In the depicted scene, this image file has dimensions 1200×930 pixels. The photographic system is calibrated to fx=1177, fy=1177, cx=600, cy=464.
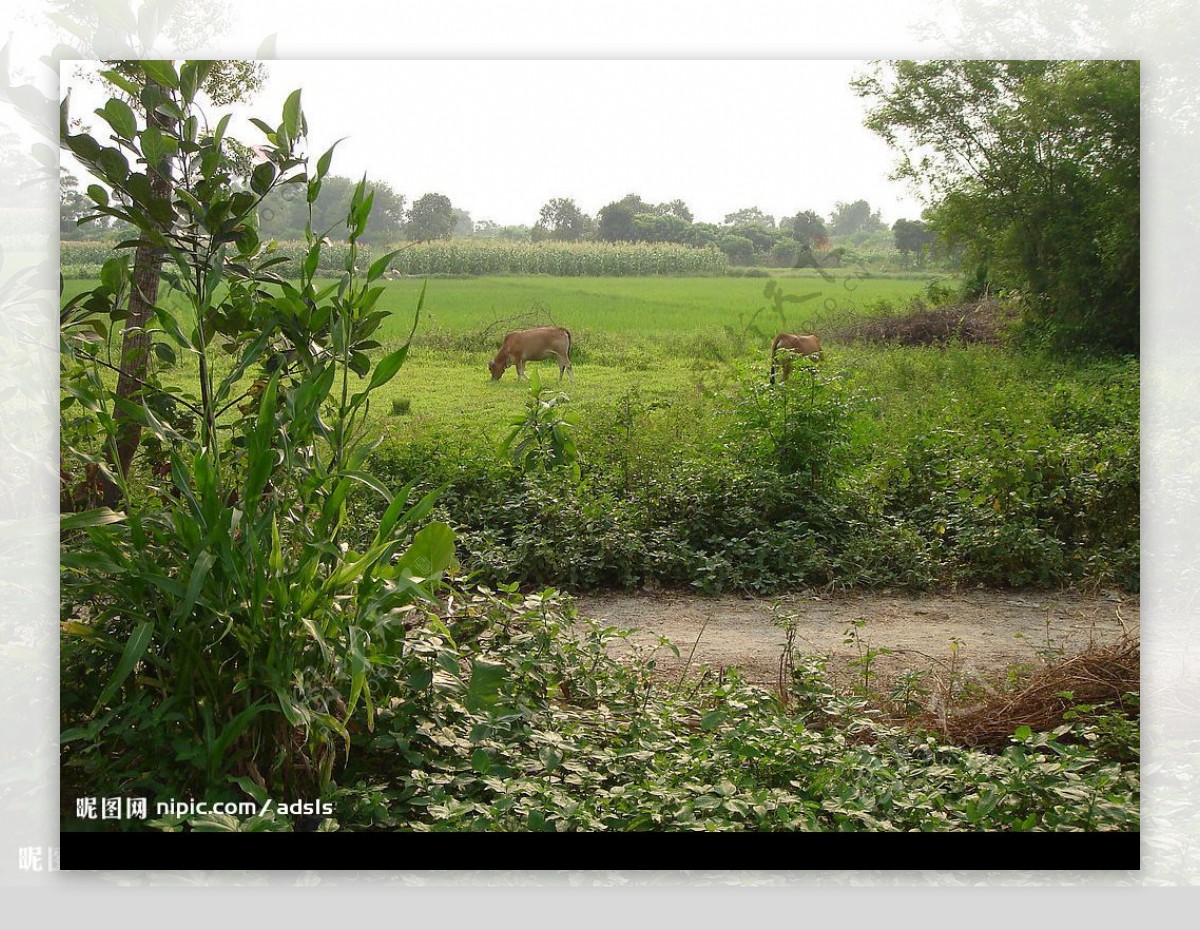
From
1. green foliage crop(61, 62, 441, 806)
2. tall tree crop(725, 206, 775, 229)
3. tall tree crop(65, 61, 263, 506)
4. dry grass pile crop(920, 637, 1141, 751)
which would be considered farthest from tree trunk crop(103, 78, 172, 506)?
dry grass pile crop(920, 637, 1141, 751)

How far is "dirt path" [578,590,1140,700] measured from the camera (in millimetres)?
3514

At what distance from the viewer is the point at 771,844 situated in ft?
8.55

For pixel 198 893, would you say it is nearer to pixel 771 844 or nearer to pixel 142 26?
pixel 771 844

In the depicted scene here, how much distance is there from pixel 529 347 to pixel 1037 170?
1774 millimetres

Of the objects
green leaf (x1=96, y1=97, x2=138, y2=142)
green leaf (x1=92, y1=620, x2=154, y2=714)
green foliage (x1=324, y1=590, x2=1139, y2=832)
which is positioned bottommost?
green foliage (x1=324, y1=590, x2=1139, y2=832)

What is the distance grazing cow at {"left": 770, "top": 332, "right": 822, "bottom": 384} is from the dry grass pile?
146cm

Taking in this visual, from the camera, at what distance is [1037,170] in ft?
12.6

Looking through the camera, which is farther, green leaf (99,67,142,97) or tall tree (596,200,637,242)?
tall tree (596,200,637,242)

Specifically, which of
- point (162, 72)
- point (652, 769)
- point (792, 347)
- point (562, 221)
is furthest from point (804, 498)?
point (162, 72)

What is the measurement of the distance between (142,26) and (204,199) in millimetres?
464

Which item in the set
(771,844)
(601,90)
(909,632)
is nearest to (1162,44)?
(601,90)

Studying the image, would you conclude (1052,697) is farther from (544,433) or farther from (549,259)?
(549,259)

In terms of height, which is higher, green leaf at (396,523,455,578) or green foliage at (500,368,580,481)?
green foliage at (500,368,580,481)

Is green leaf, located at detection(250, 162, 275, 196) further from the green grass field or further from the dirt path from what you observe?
the dirt path
